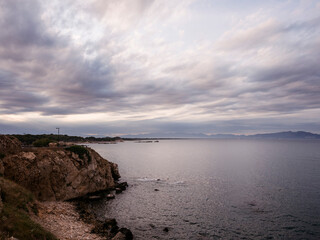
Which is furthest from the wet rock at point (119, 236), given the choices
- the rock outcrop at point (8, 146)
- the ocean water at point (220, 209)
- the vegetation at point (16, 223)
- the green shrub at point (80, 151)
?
the rock outcrop at point (8, 146)

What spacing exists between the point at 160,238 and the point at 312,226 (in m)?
23.3

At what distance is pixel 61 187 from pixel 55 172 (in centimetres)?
333

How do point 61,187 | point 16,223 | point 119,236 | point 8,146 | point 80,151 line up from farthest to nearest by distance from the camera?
point 80,151, point 61,187, point 8,146, point 119,236, point 16,223

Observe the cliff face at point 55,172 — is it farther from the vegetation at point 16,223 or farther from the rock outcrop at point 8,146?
the vegetation at point 16,223

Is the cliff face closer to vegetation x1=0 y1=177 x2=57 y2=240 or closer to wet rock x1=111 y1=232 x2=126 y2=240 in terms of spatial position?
vegetation x1=0 y1=177 x2=57 y2=240

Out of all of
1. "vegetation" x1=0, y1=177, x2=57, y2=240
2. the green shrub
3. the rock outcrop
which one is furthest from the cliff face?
"vegetation" x1=0, y1=177, x2=57, y2=240

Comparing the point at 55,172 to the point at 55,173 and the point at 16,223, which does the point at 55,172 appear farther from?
the point at 16,223

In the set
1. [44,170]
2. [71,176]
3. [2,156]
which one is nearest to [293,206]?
[71,176]

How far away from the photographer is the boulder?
3541 centimetres

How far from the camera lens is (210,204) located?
40.3 metres

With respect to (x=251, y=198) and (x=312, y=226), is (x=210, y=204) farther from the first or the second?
(x=312, y=226)

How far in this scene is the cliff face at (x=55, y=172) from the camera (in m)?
35.4

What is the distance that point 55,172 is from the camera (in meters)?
40.0

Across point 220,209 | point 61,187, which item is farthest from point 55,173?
point 220,209
